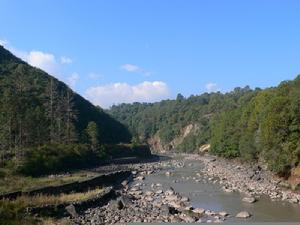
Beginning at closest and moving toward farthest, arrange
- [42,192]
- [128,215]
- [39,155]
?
[128,215]
[42,192]
[39,155]

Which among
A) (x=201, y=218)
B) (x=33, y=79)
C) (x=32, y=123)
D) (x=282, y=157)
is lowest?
(x=201, y=218)

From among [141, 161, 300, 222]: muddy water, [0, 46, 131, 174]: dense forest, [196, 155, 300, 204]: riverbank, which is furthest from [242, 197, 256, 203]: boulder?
[0, 46, 131, 174]: dense forest

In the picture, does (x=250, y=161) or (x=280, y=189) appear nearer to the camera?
(x=280, y=189)

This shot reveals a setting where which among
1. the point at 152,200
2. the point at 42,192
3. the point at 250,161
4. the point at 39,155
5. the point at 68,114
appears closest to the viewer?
the point at 42,192

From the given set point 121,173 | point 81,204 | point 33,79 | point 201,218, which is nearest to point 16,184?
point 81,204

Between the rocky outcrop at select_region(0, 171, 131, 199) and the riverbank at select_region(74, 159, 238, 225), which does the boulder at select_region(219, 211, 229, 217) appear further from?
the rocky outcrop at select_region(0, 171, 131, 199)

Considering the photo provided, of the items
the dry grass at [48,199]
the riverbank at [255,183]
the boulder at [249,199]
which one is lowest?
the boulder at [249,199]

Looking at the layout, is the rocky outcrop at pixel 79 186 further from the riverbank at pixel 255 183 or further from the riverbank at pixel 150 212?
the riverbank at pixel 255 183

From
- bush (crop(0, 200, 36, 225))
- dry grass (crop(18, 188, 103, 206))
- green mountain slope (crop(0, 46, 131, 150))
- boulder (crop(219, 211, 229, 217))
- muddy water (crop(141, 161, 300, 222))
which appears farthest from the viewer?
green mountain slope (crop(0, 46, 131, 150))

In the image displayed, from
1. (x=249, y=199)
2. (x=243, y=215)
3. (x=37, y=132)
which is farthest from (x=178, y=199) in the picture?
(x=37, y=132)

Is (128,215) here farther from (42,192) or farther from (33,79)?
(33,79)

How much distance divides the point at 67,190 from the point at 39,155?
30.7 metres

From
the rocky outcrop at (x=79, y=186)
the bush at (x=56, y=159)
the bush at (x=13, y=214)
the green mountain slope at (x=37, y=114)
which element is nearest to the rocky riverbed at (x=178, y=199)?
the rocky outcrop at (x=79, y=186)

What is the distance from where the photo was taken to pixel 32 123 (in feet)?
292
